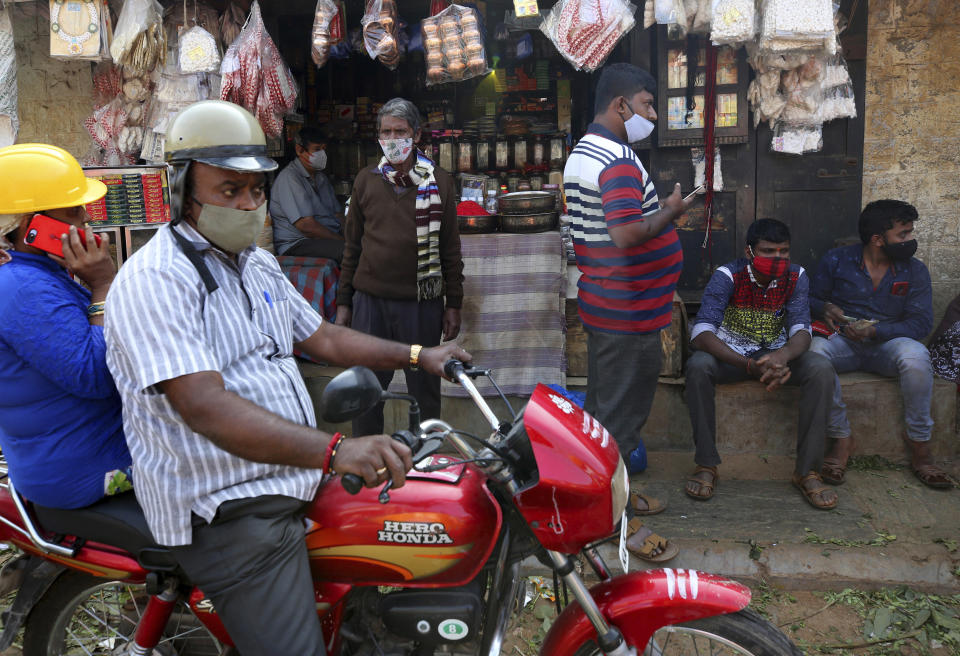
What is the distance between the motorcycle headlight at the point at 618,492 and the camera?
1932 millimetres

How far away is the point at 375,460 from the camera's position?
179cm

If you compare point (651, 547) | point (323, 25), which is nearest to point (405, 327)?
point (651, 547)

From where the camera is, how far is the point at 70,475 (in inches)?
87.8

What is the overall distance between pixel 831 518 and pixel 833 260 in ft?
5.28

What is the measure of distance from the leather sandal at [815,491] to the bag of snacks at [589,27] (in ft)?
9.25

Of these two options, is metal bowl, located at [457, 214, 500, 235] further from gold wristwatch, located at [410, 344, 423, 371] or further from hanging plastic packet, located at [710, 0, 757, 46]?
gold wristwatch, located at [410, 344, 423, 371]

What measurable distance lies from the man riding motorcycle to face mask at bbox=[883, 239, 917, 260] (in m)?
3.97

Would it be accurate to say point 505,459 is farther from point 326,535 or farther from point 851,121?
point 851,121

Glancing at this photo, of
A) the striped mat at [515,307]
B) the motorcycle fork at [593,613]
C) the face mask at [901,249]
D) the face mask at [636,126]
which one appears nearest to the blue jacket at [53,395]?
the motorcycle fork at [593,613]

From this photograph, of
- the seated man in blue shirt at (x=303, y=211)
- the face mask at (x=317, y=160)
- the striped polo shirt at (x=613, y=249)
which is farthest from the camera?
the face mask at (x=317, y=160)

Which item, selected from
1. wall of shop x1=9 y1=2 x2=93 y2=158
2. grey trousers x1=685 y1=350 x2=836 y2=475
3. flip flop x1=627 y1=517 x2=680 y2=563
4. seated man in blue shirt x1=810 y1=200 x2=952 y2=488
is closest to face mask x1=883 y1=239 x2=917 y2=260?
seated man in blue shirt x1=810 y1=200 x2=952 y2=488

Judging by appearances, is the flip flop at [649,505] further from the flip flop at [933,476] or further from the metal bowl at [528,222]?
the metal bowl at [528,222]

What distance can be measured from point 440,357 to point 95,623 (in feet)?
4.77

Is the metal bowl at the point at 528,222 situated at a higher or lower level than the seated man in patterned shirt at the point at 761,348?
higher
